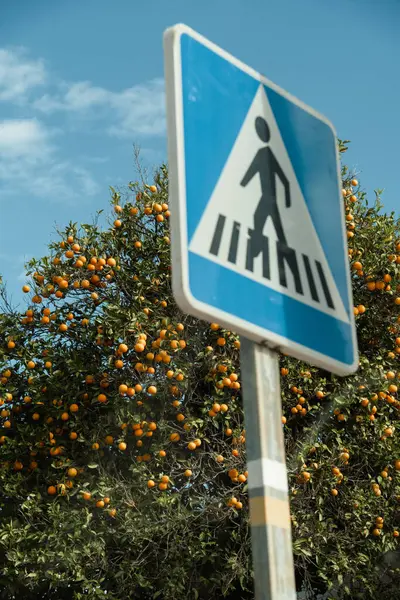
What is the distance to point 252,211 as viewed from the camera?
6.17 feet

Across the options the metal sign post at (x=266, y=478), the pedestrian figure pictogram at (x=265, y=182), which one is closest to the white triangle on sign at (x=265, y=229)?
the pedestrian figure pictogram at (x=265, y=182)

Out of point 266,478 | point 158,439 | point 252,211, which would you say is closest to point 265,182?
point 252,211

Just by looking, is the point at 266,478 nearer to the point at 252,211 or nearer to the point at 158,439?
the point at 252,211

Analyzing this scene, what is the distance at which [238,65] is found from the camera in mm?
2004

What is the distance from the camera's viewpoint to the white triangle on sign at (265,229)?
5.84 feet

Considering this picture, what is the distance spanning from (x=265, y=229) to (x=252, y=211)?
5 cm

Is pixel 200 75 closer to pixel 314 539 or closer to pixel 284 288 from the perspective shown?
pixel 284 288

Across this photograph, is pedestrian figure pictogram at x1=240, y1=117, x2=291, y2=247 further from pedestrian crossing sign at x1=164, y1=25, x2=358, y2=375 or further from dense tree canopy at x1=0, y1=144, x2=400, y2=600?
dense tree canopy at x1=0, y1=144, x2=400, y2=600

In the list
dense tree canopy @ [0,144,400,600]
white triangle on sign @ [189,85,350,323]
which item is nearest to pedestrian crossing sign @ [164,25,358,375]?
white triangle on sign @ [189,85,350,323]

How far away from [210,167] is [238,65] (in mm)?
351

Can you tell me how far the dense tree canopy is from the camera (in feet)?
26.9

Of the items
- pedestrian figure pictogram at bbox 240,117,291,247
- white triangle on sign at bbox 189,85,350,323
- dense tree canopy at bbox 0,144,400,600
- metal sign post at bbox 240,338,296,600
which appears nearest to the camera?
metal sign post at bbox 240,338,296,600

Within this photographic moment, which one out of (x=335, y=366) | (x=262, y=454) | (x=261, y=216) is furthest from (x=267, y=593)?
(x=261, y=216)

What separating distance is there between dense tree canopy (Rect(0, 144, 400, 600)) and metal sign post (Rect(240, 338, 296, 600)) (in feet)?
21.0
